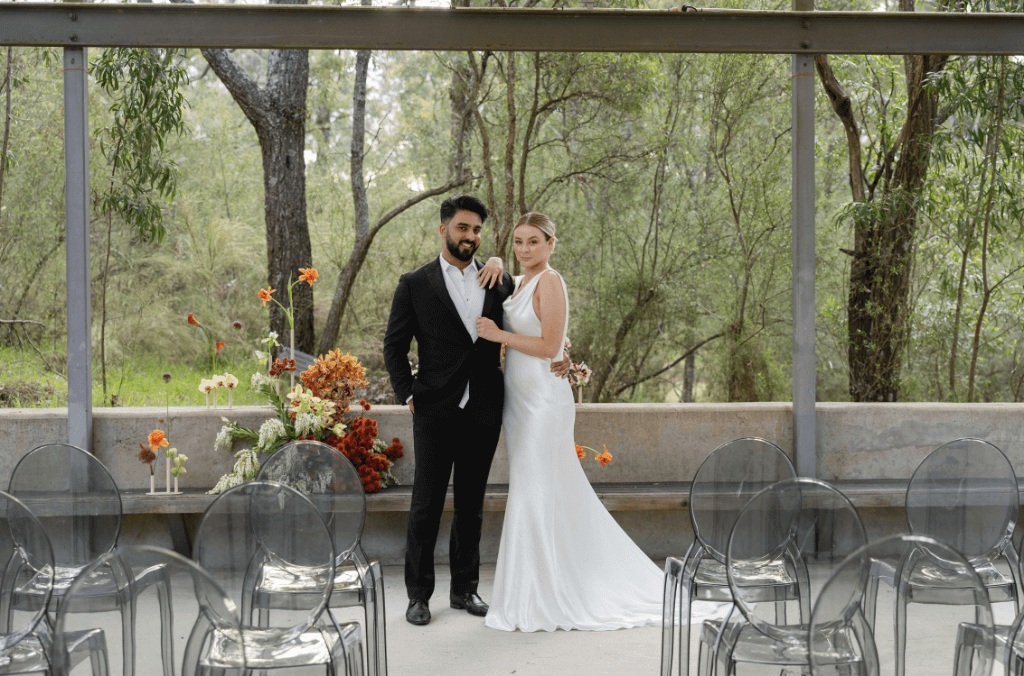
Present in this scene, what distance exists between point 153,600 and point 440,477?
5.46ft

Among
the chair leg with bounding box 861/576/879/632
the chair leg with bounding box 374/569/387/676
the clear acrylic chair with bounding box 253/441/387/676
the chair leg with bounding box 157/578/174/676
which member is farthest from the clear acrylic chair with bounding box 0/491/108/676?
the chair leg with bounding box 861/576/879/632

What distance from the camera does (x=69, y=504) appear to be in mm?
2744

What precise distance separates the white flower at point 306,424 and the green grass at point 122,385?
2276 millimetres

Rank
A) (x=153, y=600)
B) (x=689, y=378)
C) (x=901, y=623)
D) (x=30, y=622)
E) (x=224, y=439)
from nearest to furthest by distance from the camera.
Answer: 1. (x=153, y=600)
2. (x=30, y=622)
3. (x=901, y=623)
4. (x=224, y=439)
5. (x=689, y=378)

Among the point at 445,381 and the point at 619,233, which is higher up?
the point at 619,233

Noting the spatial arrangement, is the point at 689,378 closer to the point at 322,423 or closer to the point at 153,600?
the point at 322,423

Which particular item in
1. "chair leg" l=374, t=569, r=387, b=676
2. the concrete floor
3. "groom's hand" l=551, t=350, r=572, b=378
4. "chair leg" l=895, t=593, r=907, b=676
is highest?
"groom's hand" l=551, t=350, r=572, b=378

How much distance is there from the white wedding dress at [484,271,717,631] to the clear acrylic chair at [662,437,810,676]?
679mm

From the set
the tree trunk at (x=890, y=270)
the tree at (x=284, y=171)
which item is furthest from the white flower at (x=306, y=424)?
the tree trunk at (x=890, y=270)

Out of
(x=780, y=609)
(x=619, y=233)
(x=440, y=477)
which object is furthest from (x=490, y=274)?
(x=619, y=233)

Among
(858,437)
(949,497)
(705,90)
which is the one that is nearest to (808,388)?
(858,437)

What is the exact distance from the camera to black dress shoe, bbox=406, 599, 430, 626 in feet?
11.2

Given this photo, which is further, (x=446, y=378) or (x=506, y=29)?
(x=506, y=29)

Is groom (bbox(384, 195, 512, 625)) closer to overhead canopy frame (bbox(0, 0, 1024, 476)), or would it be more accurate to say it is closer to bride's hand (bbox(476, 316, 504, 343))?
bride's hand (bbox(476, 316, 504, 343))
